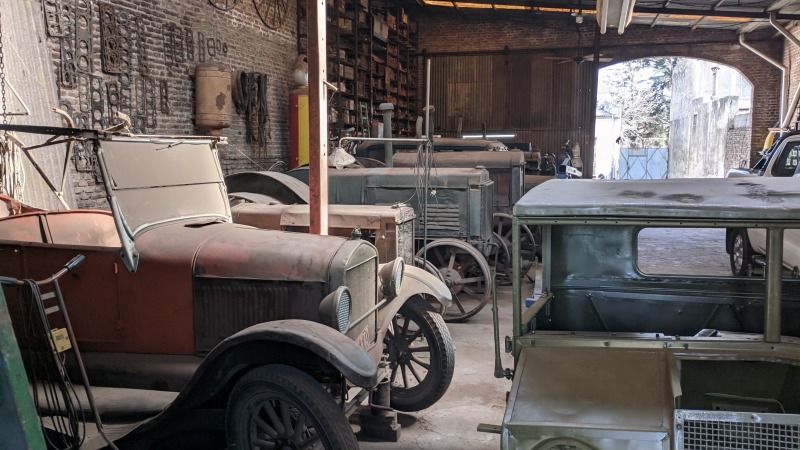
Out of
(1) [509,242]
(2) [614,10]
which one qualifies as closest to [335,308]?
(1) [509,242]

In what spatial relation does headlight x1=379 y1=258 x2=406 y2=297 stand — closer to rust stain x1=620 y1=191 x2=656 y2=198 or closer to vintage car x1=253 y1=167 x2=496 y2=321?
rust stain x1=620 y1=191 x2=656 y2=198

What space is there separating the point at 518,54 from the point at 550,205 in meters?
16.1

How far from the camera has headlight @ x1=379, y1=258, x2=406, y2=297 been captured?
4094mm

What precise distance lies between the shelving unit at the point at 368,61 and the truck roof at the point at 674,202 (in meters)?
9.22

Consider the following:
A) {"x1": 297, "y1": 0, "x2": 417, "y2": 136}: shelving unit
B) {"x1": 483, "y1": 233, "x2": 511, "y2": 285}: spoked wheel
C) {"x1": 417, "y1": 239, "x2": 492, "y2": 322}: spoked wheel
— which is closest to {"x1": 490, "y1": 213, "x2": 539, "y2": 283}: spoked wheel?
A: {"x1": 483, "y1": 233, "x2": 511, "y2": 285}: spoked wheel

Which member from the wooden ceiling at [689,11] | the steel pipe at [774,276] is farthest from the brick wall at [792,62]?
the steel pipe at [774,276]

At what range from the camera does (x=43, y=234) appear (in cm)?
381

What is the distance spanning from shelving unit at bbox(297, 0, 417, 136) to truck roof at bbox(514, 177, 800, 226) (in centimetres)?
922

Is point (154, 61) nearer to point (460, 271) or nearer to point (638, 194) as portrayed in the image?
point (460, 271)

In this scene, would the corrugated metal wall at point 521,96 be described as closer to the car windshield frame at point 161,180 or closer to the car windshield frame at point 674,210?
the car windshield frame at point 161,180

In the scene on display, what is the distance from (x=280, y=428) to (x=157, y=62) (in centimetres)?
649

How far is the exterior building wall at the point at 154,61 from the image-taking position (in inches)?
270

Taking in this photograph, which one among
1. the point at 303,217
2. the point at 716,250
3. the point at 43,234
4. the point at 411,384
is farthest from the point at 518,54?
the point at 43,234

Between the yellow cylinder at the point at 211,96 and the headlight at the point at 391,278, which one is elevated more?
the yellow cylinder at the point at 211,96
